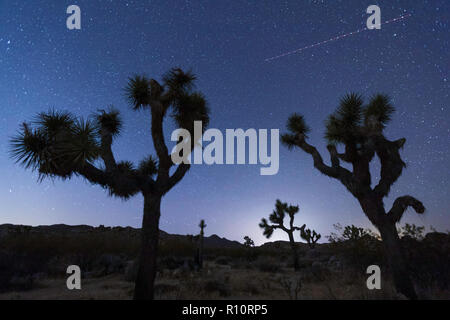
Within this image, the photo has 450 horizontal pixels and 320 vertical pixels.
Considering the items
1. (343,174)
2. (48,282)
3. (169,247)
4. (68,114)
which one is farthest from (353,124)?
(169,247)

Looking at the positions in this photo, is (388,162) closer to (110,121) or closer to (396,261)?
(396,261)

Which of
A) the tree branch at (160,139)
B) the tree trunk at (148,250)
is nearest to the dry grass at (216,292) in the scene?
the tree trunk at (148,250)

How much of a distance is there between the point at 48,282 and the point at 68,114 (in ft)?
22.6

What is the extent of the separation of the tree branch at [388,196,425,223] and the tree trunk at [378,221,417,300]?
26 centimetres

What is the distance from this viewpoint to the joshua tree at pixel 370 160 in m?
7.69

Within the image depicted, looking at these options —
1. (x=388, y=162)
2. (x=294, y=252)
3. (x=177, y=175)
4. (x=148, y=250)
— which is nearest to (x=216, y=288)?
(x=148, y=250)

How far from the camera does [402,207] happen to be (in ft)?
26.1

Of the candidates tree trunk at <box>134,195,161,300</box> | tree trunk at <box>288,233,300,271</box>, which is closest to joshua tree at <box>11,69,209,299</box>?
tree trunk at <box>134,195,161,300</box>

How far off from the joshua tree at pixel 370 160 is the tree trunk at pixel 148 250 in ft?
20.9

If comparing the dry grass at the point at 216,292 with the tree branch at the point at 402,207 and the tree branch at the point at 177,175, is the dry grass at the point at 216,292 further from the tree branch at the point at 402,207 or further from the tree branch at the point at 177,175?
the tree branch at the point at 177,175

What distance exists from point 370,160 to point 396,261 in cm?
352

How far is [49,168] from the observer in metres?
7.04

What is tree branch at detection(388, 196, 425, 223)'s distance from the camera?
7.89 meters
